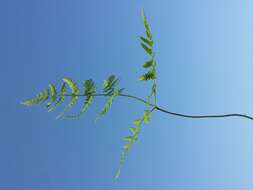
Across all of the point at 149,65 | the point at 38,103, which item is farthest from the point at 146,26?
the point at 38,103

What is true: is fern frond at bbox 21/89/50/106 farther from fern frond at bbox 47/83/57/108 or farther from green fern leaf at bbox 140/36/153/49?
green fern leaf at bbox 140/36/153/49

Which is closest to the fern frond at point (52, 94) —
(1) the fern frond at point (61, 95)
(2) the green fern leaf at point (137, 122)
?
(1) the fern frond at point (61, 95)

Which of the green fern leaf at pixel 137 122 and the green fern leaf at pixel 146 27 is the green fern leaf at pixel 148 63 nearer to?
the green fern leaf at pixel 146 27

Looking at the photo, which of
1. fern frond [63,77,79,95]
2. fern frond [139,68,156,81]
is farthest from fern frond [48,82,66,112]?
fern frond [139,68,156,81]

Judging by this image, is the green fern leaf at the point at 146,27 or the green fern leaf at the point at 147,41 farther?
the green fern leaf at the point at 147,41

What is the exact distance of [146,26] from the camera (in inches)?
54.9

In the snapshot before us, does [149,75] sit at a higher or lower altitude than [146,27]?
lower

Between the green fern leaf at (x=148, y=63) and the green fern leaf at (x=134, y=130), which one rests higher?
the green fern leaf at (x=148, y=63)

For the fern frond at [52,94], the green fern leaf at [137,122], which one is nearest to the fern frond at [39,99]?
the fern frond at [52,94]

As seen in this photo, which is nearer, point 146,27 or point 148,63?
point 146,27

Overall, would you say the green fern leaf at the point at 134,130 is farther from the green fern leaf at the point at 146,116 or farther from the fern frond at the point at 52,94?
the fern frond at the point at 52,94

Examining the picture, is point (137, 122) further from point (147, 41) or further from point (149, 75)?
point (147, 41)

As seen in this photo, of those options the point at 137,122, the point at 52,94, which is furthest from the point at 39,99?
the point at 137,122

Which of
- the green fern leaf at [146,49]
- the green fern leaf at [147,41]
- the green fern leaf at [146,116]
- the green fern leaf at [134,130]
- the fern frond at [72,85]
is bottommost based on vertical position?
the green fern leaf at [134,130]
